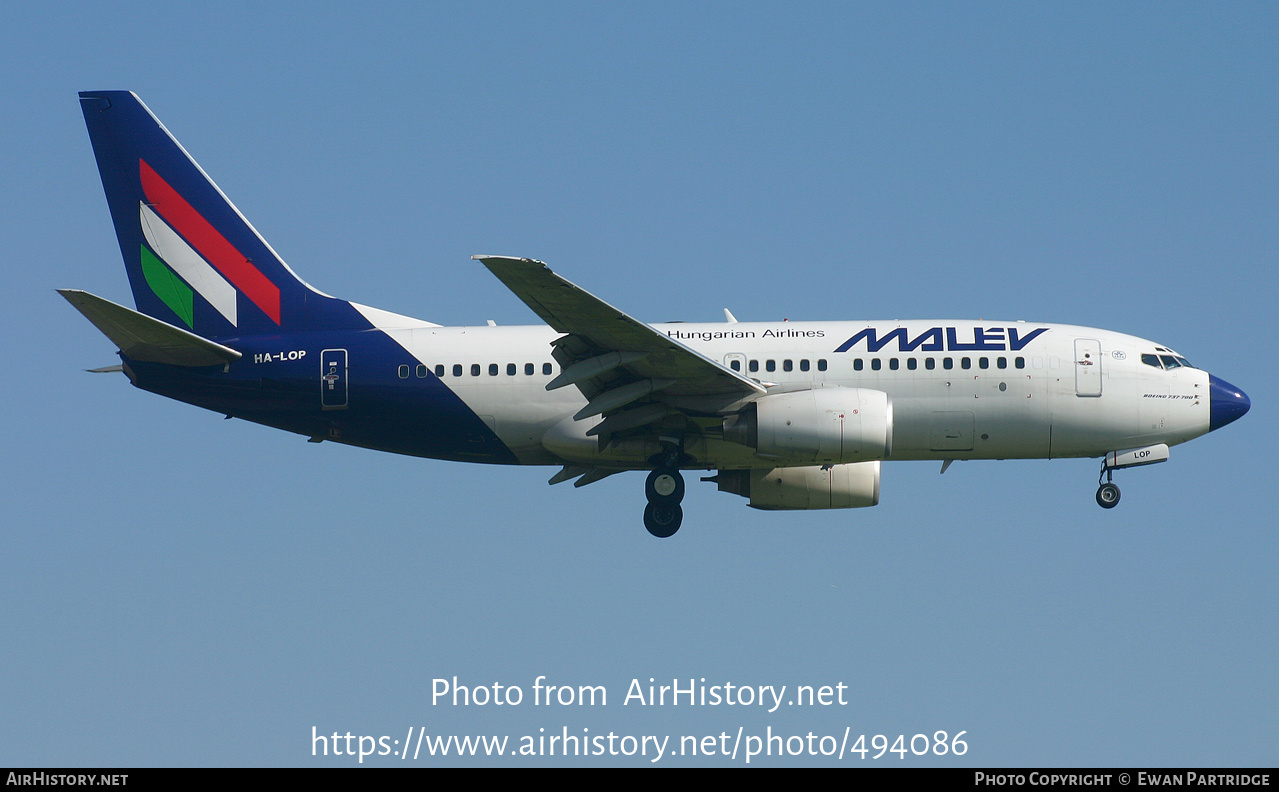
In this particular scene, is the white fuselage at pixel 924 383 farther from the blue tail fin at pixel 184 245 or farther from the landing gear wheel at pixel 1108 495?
the blue tail fin at pixel 184 245

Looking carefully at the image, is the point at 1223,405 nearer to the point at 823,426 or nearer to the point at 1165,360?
the point at 1165,360

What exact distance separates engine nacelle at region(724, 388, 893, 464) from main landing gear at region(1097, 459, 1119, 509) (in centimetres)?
612

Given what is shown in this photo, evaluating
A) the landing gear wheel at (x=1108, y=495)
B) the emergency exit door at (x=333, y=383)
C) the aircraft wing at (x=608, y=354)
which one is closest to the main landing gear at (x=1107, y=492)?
the landing gear wheel at (x=1108, y=495)

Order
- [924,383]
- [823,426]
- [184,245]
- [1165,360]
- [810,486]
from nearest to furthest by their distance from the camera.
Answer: [823,426], [924,383], [1165,360], [810,486], [184,245]

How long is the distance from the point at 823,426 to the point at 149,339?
51.0 feet

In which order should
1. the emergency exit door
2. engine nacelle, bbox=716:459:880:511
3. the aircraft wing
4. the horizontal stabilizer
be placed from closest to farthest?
the aircraft wing → the horizontal stabilizer → the emergency exit door → engine nacelle, bbox=716:459:880:511

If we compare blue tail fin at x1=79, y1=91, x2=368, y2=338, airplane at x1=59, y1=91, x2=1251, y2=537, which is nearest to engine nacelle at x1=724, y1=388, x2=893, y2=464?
airplane at x1=59, y1=91, x2=1251, y2=537

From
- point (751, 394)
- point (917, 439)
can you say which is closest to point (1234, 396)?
point (917, 439)

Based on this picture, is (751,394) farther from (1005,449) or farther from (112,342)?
(112,342)

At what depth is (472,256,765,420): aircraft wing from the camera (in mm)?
27703

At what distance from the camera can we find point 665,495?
107 ft

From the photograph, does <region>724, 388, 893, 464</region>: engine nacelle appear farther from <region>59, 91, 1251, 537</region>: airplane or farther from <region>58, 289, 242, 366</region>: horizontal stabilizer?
<region>58, 289, 242, 366</region>: horizontal stabilizer

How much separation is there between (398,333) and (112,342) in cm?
657

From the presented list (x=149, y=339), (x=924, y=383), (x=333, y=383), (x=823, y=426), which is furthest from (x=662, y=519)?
(x=149, y=339)
